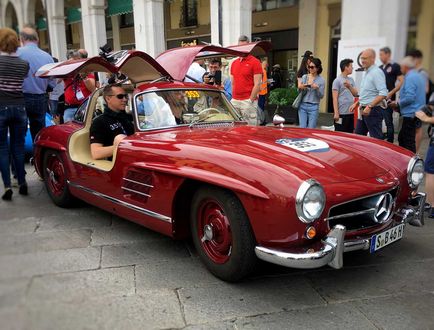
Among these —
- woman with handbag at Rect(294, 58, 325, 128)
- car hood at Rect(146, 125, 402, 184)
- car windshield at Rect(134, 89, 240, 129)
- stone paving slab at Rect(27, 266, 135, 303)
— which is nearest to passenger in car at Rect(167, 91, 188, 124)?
car windshield at Rect(134, 89, 240, 129)

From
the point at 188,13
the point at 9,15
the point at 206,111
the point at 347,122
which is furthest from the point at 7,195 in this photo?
the point at 9,15

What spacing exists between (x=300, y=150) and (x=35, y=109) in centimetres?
431

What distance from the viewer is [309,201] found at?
8.16 ft

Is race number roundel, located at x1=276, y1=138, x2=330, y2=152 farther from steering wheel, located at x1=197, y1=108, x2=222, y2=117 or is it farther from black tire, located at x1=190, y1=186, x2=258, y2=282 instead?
steering wheel, located at x1=197, y1=108, x2=222, y2=117

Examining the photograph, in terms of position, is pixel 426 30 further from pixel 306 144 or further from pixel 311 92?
pixel 311 92

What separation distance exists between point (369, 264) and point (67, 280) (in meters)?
2.26

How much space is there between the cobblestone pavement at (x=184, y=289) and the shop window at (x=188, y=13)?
52.4 ft

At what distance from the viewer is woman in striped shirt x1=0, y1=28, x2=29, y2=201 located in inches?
190

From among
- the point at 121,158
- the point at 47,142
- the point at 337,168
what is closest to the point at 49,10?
the point at 47,142

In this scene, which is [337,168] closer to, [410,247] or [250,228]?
[250,228]

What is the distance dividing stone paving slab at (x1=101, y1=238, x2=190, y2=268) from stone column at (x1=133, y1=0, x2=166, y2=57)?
11.1m

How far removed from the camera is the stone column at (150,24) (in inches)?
541

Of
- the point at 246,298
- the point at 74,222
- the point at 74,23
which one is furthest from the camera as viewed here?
the point at 74,23

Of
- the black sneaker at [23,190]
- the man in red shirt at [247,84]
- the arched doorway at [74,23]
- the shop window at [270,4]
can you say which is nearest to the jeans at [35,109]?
the black sneaker at [23,190]
